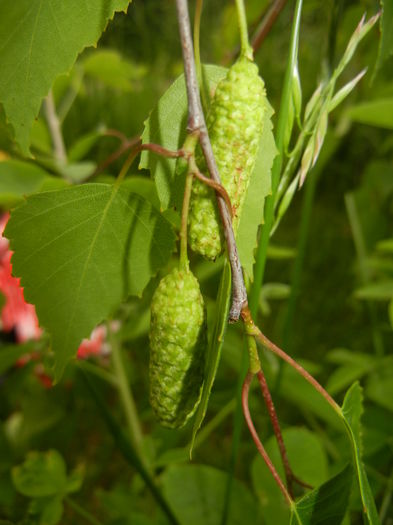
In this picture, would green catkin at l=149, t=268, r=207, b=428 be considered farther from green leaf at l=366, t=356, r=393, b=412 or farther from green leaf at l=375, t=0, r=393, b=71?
green leaf at l=366, t=356, r=393, b=412

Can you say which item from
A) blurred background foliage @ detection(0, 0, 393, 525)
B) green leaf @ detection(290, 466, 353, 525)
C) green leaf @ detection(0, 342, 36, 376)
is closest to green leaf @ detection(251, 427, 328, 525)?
blurred background foliage @ detection(0, 0, 393, 525)

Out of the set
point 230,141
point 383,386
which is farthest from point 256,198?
point 383,386

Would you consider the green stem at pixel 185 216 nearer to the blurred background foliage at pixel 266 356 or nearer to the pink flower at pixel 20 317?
the blurred background foliage at pixel 266 356

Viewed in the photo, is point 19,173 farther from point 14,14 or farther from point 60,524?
point 60,524

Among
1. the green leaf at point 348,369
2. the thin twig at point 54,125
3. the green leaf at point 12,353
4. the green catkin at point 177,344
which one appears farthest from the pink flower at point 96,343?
the green catkin at point 177,344

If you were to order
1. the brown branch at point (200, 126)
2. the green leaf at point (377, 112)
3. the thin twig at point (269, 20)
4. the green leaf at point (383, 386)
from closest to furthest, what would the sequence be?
the brown branch at point (200, 126) → the thin twig at point (269, 20) → the green leaf at point (377, 112) → the green leaf at point (383, 386)

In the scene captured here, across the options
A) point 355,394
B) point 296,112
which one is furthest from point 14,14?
point 355,394

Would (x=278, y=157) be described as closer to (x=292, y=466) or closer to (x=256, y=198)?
(x=256, y=198)
